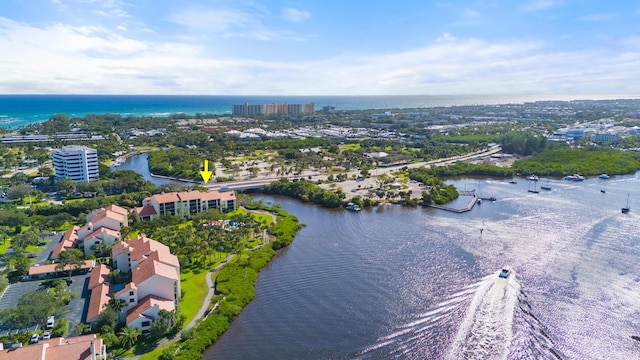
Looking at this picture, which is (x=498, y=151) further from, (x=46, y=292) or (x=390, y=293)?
(x=46, y=292)

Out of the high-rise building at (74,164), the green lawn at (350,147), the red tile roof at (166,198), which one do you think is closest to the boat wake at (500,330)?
the red tile roof at (166,198)

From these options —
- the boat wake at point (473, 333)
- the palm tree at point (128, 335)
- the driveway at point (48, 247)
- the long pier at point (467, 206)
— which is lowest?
the boat wake at point (473, 333)

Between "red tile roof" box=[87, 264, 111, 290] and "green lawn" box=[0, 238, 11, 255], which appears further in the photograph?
"green lawn" box=[0, 238, 11, 255]

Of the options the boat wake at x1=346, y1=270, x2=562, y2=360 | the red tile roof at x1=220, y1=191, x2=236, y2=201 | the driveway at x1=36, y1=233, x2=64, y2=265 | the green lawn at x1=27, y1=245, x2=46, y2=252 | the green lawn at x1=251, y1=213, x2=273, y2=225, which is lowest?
the boat wake at x1=346, y1=270, x2=562, y2=360

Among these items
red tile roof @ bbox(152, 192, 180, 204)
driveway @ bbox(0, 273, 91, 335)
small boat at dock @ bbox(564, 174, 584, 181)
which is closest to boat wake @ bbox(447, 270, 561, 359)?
driveway @ bbox(0, 273, 91, 335)

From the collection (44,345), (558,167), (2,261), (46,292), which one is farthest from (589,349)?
(558,167)

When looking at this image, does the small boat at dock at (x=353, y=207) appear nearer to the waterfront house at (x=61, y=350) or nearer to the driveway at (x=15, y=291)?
the driveway at (x=15, y=291)

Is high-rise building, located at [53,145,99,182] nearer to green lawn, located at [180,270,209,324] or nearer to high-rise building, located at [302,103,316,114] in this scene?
green lawn, located at [180,270,209,324]

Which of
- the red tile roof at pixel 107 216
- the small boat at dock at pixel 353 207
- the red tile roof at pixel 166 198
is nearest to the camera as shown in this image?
the red tile roof at pixel 107 216
